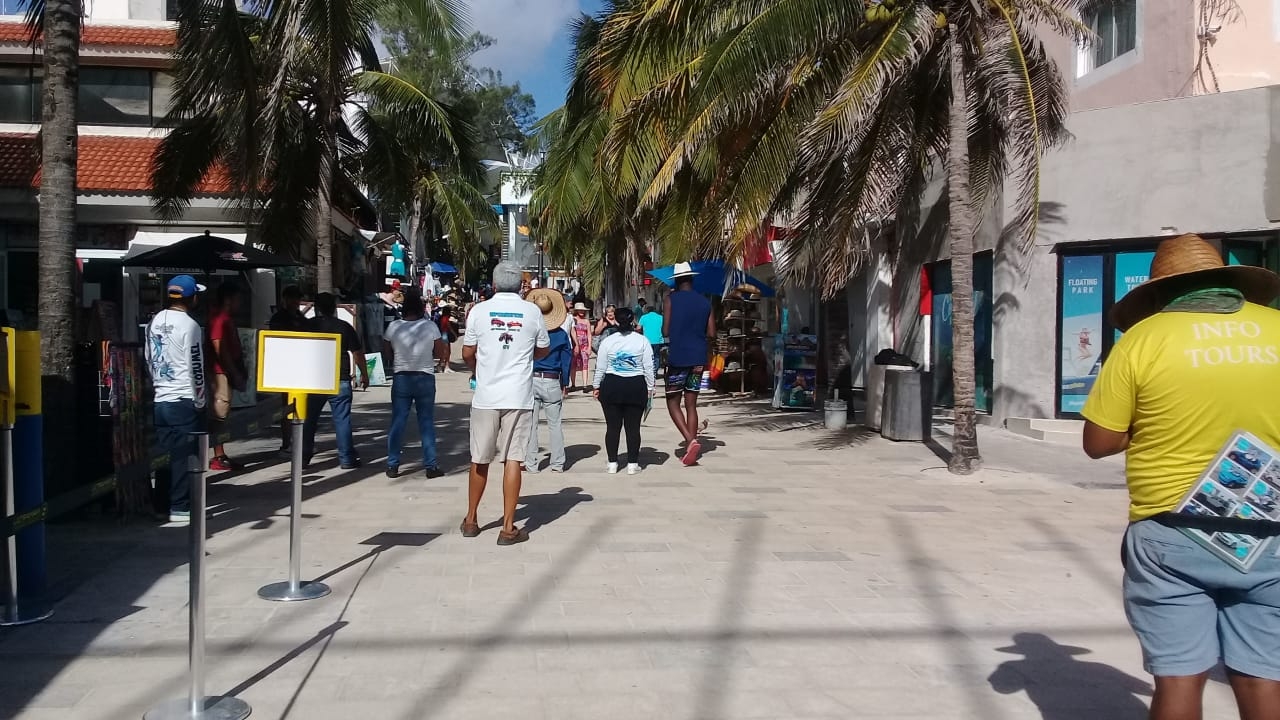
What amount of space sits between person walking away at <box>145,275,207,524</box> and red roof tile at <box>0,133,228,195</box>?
1160cm

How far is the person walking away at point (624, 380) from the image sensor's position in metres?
9.59

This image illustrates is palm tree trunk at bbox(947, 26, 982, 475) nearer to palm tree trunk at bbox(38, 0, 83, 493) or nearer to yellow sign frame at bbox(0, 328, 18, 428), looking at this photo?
palm tree trunk at bbox(38, 0, 83, 493)

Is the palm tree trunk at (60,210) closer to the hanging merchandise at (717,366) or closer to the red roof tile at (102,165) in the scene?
the red roof tile at (102,165)

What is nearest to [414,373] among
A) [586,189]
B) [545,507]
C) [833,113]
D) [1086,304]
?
[545,507]

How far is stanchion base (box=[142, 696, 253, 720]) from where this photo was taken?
154 inches

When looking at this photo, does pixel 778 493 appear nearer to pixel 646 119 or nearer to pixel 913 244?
pixel 646 119

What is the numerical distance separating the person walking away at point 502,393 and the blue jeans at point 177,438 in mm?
2111

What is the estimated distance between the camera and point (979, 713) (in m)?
4.15

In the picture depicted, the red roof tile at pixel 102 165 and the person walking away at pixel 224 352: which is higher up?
the red roof tile at pixel 102 165

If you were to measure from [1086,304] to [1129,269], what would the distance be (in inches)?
26.5

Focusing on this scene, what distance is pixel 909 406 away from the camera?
12.5 meters

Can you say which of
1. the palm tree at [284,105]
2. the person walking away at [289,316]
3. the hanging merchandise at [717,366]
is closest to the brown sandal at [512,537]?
the person walking away at [289,316]

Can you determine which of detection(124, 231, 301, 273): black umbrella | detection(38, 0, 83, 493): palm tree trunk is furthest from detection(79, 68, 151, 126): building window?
detection(38, 0, 83, 493): palm tree trunk

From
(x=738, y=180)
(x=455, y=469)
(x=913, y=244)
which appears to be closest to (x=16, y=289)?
(x=455, y=469)
